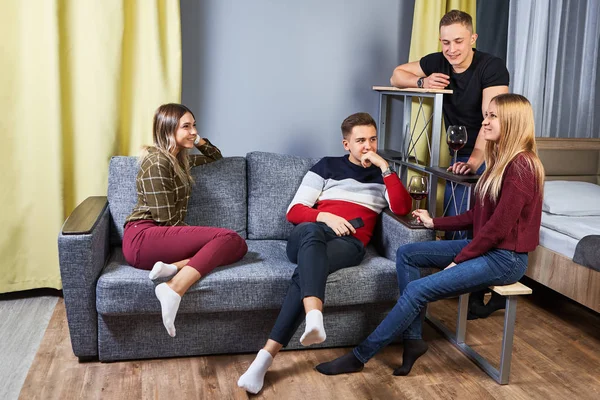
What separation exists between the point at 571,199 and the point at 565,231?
37cm

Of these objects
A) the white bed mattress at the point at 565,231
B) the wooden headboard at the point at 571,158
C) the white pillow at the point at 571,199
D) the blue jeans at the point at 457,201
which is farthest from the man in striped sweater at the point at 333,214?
the wooden headboard at the point at 571,158

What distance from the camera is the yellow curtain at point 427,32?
352 centimetres

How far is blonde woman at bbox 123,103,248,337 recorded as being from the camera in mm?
2471

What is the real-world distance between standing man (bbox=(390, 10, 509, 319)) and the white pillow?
21.9 inches

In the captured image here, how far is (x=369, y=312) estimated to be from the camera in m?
2.79

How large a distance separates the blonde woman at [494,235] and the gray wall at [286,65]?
1227 mm

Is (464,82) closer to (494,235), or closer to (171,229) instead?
(494,235)

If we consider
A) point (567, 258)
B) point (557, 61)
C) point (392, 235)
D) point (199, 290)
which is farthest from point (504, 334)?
point (557, 61)

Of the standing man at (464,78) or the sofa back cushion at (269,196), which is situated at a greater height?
the standing man at (464,78)

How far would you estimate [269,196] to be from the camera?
10.2 feet

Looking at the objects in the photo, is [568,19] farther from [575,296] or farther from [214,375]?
[214,375]

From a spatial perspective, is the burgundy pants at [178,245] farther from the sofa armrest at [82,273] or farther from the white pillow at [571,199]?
the white pillow at [571,199]

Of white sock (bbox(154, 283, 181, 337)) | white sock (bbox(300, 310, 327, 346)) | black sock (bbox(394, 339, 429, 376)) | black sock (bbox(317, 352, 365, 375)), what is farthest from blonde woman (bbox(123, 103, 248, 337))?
black sock (bbox(394, 339, 429, 376))

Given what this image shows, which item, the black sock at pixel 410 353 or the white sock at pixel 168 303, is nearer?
the white sock at pixel 168 303
